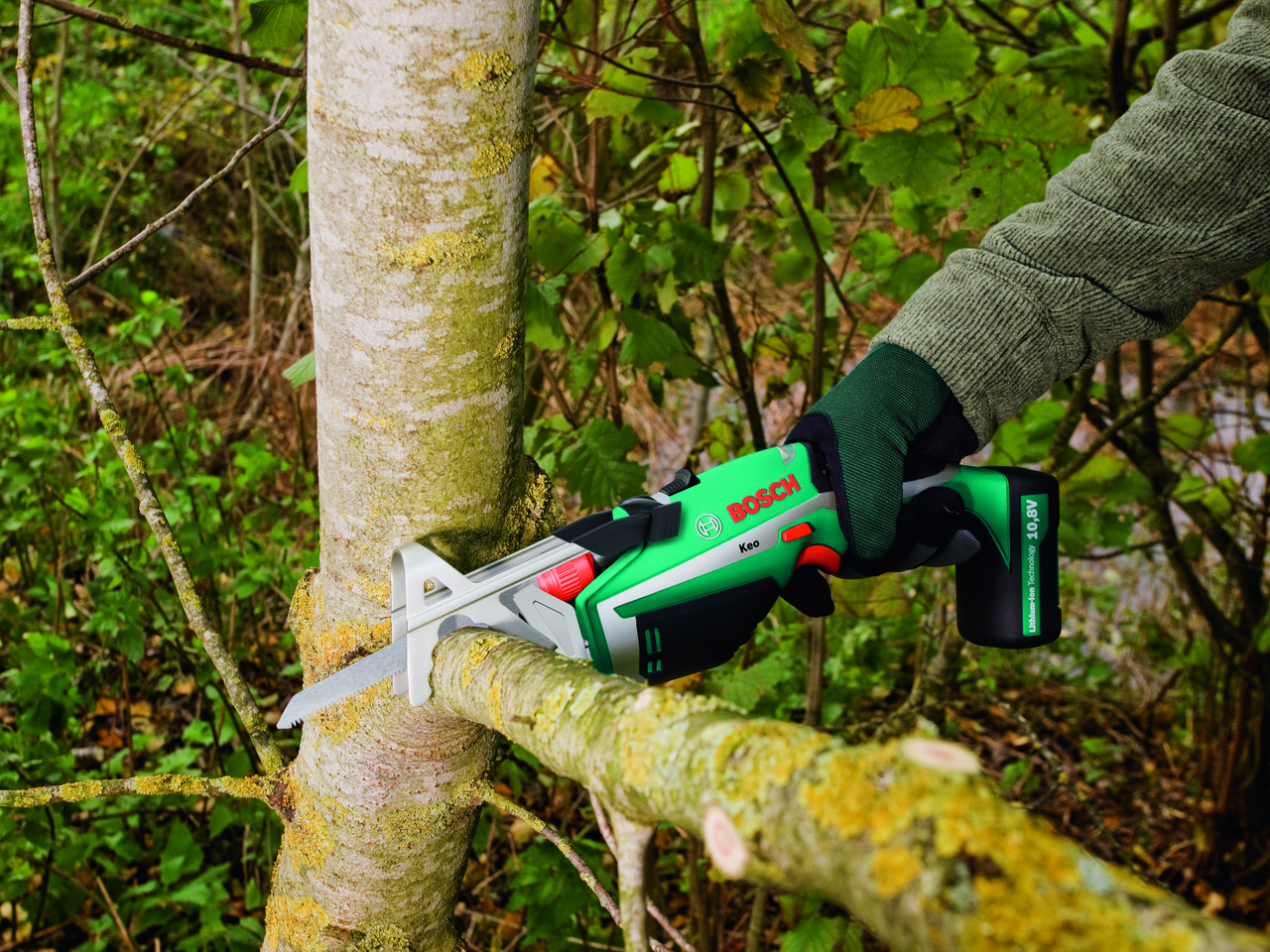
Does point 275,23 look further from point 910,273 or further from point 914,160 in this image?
point 910,273

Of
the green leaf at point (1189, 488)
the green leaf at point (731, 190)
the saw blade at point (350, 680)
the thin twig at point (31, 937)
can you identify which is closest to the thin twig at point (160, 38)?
the saw blade at point (350, 680)

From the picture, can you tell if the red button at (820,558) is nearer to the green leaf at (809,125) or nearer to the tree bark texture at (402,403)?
the tree bark texture at (402,403)

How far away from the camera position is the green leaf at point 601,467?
146 cm

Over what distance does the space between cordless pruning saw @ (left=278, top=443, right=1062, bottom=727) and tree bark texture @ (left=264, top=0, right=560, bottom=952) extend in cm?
5

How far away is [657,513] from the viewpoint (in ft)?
3.13

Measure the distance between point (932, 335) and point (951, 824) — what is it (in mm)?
945

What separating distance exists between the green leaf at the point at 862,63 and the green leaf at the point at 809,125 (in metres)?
0.07

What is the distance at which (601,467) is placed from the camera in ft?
4.80

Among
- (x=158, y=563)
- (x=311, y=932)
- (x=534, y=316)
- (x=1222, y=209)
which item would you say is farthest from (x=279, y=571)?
(x=1222, y=209)

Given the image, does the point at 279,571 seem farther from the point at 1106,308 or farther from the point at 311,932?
the point at 1106,308

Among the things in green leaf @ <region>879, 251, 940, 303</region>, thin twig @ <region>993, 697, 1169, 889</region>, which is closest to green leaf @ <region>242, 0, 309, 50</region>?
green leaf @ <region>879, 251, 940, 303</region>

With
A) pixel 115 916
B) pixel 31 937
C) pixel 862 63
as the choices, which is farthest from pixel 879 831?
pixel 31 937

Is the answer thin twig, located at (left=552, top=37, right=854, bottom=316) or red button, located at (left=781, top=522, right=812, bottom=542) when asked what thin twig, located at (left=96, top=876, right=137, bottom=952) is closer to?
red button, located at (left=781, top=522, right=812, bottom=542)

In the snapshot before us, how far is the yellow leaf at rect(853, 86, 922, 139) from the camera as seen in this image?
1.33m
